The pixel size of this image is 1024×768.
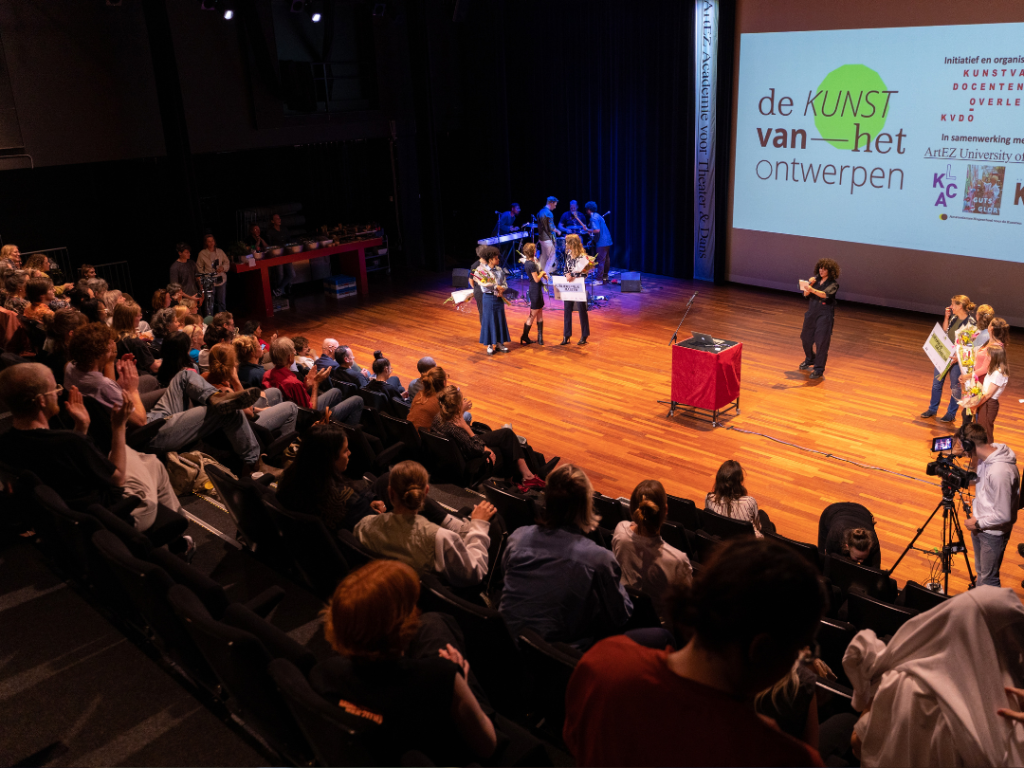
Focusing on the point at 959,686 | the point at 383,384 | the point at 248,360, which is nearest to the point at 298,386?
the point at 248,360

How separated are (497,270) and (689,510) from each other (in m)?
5.37

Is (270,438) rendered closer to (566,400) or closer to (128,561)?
(128,561)

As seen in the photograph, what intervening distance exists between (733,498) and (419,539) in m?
2.04

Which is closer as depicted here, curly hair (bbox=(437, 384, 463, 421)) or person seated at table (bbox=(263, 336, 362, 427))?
curly hair (bbox=(437, 384, 463, 421))

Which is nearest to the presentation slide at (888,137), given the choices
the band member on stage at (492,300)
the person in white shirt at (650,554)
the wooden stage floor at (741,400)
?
the wooden stage floor at (741,400)

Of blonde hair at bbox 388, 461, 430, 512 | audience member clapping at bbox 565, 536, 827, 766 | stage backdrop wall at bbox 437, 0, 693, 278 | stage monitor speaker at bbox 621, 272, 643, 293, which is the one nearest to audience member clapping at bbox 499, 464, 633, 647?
blonde hair at bbox 388, 461, 430, 512

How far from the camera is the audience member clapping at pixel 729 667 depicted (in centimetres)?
123

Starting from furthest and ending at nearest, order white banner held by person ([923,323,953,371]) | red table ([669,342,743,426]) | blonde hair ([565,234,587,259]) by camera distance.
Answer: blonde hair ([565,234,587,259]) < red table ([669,342,743,426]) < white banner held by person ([923,323,953,371])

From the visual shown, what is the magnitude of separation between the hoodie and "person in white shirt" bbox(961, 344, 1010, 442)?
180cm

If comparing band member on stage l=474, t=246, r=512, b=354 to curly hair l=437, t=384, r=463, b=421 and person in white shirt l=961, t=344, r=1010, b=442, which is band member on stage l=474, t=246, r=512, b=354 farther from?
person in white shirt l=961, t=344, r=1010, b=442

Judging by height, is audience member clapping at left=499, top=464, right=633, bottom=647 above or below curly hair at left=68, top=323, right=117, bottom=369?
below

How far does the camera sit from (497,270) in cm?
949

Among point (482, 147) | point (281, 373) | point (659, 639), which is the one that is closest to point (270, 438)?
point (281, 373)

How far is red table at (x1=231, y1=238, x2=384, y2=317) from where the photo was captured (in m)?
11.8
